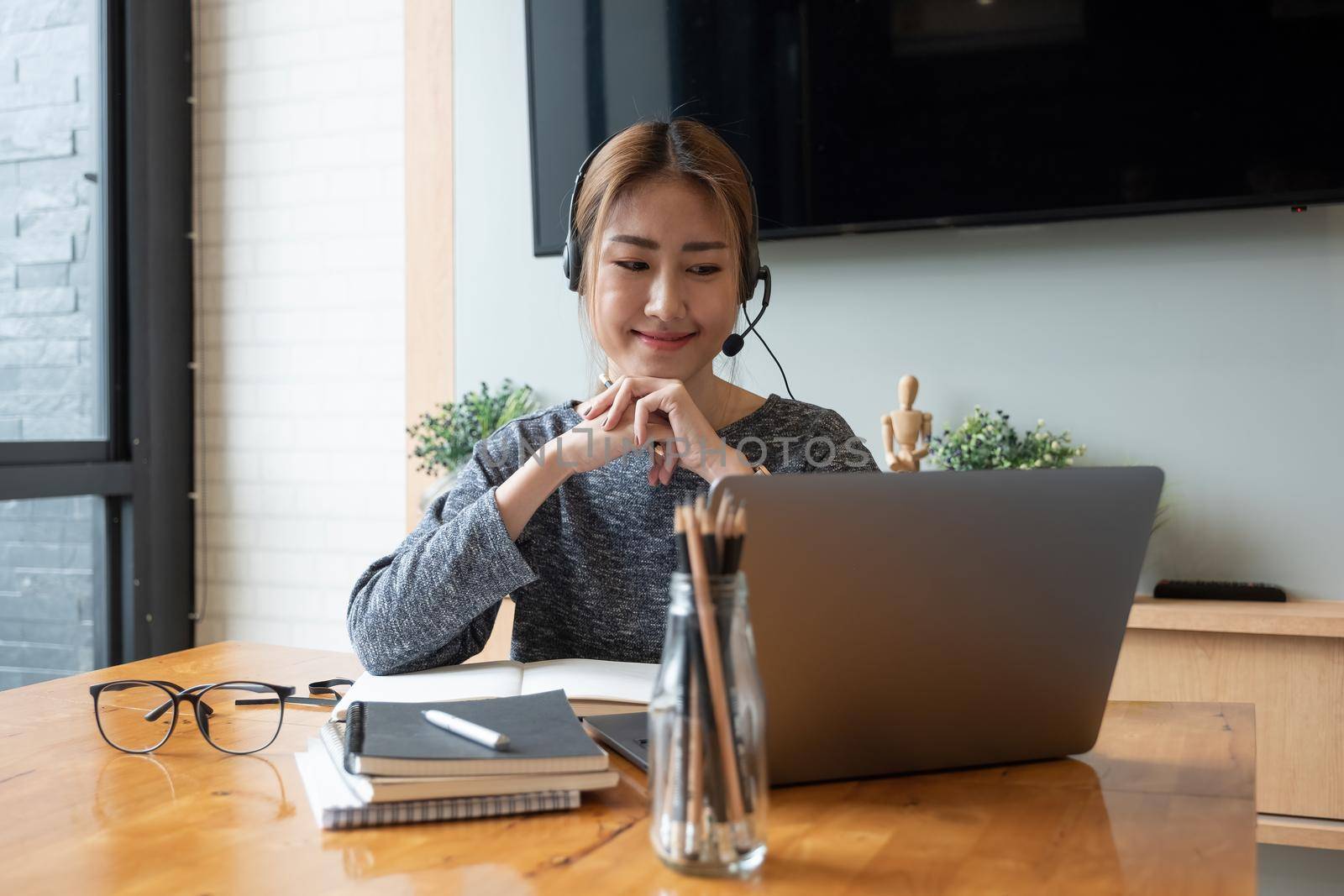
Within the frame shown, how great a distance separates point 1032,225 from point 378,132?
172 centimetres

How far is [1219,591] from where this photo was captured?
2.11 m

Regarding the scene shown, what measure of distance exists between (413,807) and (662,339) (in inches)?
30.6

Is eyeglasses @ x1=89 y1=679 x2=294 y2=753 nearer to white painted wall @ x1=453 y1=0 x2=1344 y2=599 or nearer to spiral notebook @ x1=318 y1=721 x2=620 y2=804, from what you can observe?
spiral notebook @ x1=318 y1=721 x2=620 y2=804

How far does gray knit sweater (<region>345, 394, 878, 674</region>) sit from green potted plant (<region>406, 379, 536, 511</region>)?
1126 mm

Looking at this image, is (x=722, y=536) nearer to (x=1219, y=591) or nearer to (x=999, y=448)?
(x=999, y=448)

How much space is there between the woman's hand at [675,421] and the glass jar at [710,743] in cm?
58

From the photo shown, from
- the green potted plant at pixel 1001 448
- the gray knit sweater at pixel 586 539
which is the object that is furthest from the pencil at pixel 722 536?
the green potted plant at pixel 1001 448

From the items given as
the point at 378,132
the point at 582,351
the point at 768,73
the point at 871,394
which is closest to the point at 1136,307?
the point at 871,394

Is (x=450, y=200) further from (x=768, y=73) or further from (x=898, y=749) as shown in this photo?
(x=898, y=749)

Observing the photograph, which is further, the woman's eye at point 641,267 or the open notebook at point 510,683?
the woman's eye at point 641,267

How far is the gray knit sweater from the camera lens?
48.9 inches

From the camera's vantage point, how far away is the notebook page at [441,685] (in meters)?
0.98

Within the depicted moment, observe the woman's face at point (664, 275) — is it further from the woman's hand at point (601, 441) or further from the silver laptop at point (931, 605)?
the silver laptop at point (931, 605)

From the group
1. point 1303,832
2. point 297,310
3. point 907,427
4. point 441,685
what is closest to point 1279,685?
point 1303,832
